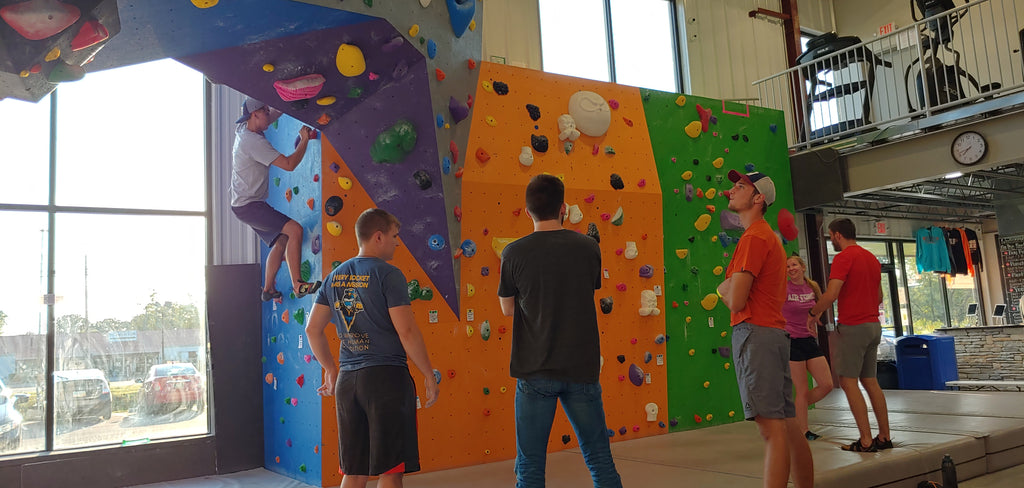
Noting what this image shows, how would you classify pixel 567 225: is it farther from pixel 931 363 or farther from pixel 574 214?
pixel 931 363

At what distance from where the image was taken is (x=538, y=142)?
5.61 m

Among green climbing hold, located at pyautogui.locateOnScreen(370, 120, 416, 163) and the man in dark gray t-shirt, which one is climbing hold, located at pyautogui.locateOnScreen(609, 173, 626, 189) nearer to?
green climbing hold, located at pyautogui.locateOnScreen(370, 120, 416, 163)

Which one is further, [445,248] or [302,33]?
[445,248]

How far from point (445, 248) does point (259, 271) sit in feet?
5.49

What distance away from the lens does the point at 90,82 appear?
550 centimetres

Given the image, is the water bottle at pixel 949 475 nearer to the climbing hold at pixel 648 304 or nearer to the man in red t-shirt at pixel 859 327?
the man in red t-shirt at pixel 859 327

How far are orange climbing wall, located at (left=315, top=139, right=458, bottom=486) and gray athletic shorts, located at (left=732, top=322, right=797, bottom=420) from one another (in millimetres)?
2477

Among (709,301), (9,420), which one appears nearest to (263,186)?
(9,420)

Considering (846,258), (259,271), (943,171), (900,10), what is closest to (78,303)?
(259,271)

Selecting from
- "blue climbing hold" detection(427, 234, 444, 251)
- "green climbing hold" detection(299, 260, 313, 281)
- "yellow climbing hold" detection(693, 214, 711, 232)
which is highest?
"yellow climbing hold" detection(693, 214, 711, 232)

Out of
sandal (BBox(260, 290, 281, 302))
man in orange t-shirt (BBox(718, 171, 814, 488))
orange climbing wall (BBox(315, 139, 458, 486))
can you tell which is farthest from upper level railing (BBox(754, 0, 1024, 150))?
sandal (BBox(260, 290, 281, 302))

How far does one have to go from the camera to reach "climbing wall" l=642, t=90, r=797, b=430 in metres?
6.20

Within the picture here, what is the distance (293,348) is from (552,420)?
9.78ft

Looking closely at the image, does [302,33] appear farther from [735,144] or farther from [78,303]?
[735,144]
